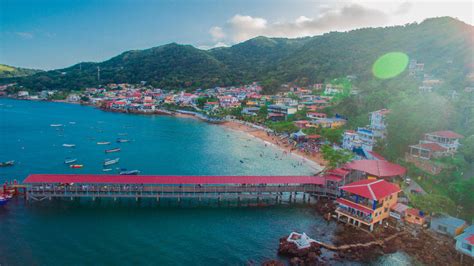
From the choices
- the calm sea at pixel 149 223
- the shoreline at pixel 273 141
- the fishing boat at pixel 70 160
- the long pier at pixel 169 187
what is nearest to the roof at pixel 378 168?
the long pier at pixel 169 187

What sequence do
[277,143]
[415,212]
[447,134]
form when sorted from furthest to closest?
[277,143], [447,134], [415,212]

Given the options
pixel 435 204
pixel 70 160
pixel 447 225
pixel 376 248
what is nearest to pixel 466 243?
pixel 447 225

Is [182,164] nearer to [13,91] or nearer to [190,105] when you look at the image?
[190,105]

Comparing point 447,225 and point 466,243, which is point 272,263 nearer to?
point 466,243

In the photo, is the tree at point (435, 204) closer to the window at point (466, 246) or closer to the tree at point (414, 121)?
the window at point (466, 246)

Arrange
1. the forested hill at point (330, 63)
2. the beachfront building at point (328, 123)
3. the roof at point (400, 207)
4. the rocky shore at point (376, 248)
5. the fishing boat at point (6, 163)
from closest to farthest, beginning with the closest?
1. the rocky shore at point (376, 248)
2. the roof at point (400, 207)
3. the fishing boat at point (6, 163)
4. the beachfront building at point (328, 123)
5. the forested hill at point (330, 63)

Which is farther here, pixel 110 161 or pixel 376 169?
pixel 110 161

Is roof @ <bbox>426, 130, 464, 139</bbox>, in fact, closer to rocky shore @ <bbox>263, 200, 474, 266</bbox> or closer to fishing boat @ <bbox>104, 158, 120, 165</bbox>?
rocky shore @ <bbox>263, 200, 474, 266</bbox>
